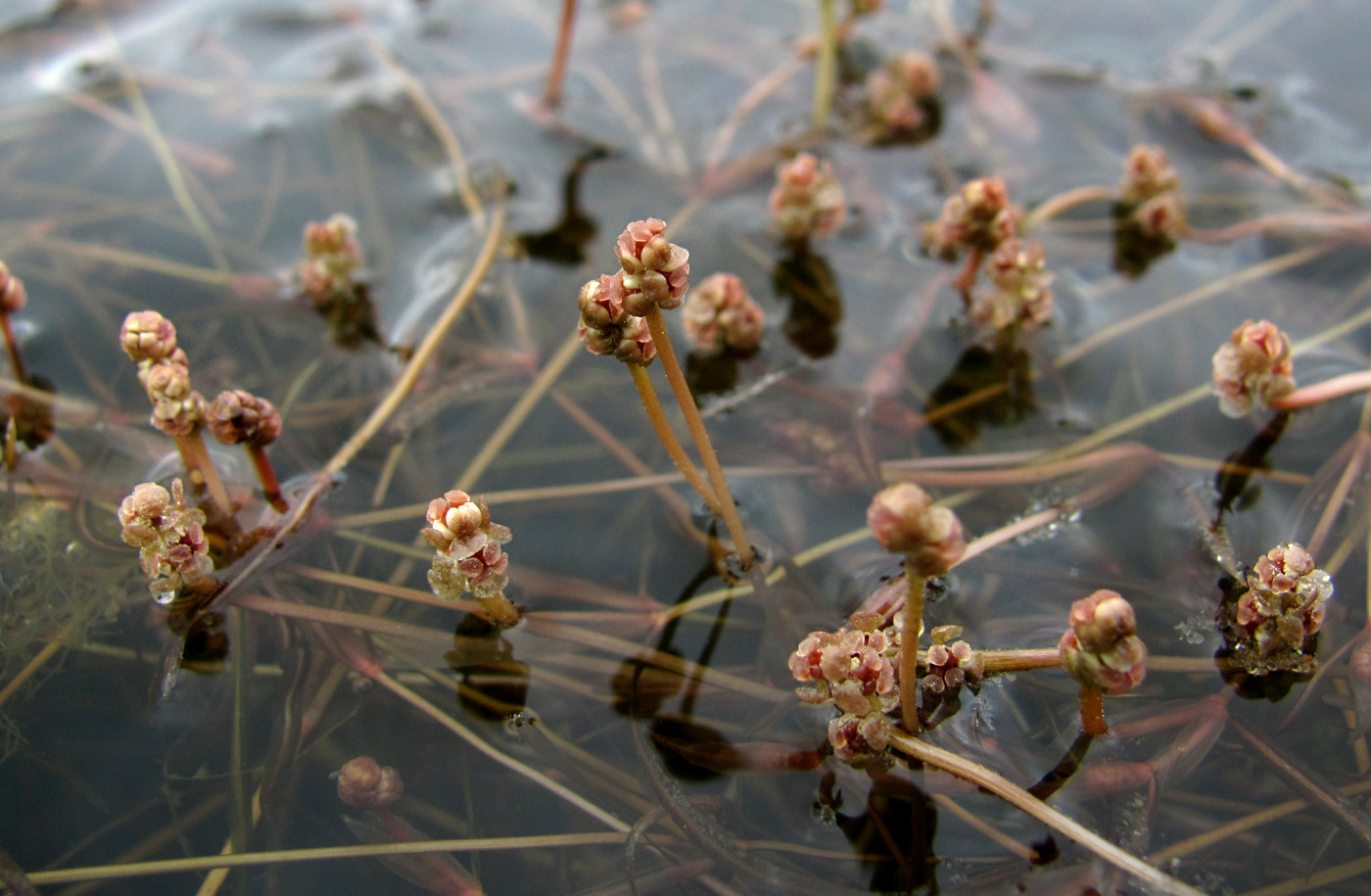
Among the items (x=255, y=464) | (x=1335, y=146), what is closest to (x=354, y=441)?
(x=255, y=464)

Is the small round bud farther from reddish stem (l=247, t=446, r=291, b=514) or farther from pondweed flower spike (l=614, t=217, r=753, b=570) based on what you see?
pondweed flower spike (l=614, t=217, r=753, b=570)

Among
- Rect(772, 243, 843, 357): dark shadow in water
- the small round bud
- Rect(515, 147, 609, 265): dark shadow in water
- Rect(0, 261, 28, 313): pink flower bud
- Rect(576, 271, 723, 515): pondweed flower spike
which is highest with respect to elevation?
Rect(576, 271, 723, 515): pondweed flower spike

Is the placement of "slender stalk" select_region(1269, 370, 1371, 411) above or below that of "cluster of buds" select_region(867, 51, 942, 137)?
below

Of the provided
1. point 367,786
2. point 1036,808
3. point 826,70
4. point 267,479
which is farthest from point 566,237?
point 1036,808

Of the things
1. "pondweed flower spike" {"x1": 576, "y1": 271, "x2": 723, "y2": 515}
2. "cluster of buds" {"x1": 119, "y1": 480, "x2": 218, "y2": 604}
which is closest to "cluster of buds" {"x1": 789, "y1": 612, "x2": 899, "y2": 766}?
"pondweed flower spike" {"x1": 576, "y1": 271, "x2": 723, "y2": 515}

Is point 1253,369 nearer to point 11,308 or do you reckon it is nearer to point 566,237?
point 566,237

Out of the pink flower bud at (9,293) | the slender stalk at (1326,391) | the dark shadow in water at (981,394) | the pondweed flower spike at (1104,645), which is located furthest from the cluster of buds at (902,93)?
the pink flower bud at (9,293)

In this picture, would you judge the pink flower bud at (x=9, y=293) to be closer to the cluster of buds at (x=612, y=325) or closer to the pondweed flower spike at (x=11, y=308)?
the pondweed flower spike at (x=11, y=308)

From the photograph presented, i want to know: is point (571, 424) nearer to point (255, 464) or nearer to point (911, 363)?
point (255, 464)
